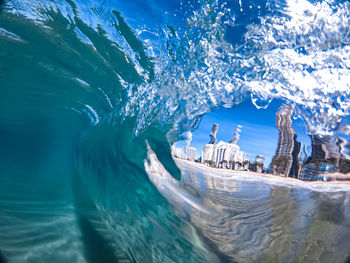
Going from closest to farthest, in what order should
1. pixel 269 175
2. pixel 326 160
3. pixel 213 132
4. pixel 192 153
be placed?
pixel 326 160 → pixel 269 175 → pixel 213 132 → pixel 192 153

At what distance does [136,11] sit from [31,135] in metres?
10.3

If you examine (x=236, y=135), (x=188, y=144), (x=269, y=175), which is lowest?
(x=269, y=175)

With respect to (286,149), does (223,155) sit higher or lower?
lower

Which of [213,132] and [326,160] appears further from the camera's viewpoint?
[213,132]

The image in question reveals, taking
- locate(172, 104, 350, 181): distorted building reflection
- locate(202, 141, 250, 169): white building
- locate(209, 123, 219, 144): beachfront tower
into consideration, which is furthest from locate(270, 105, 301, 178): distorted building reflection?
locate(209, 123, 219, 144): beachfront tower

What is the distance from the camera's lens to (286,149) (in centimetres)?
113

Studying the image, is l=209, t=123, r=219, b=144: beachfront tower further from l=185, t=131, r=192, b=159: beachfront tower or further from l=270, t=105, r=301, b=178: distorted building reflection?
l=270, t=105, r=301, b=178: distorted building reflection

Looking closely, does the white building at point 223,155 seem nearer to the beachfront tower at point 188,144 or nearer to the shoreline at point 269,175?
A: the shoreline at point 269,175

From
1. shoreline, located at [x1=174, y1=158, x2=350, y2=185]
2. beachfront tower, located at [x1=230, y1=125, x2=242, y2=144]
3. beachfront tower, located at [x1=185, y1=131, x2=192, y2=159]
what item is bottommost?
shoreline, located at [x1=174, y1=158, x2=350, y2=185]

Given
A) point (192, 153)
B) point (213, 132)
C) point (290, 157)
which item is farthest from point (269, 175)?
point (192, 153)

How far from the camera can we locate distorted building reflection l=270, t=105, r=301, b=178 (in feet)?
3.58

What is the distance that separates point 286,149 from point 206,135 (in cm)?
55

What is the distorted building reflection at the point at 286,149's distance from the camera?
109 cm

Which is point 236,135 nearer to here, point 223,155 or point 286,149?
point 223,155
